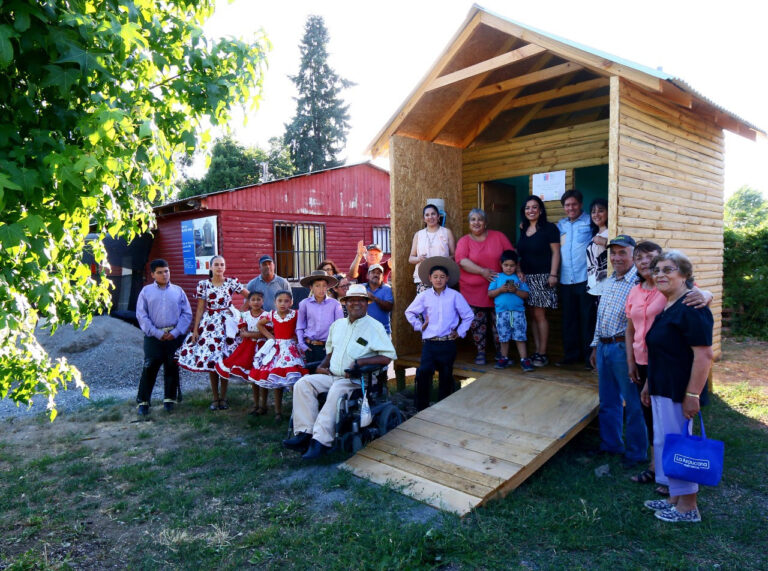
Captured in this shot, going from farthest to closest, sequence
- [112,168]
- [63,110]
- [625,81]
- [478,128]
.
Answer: [478,128] < [625,81] < [63,110] < [112,168]

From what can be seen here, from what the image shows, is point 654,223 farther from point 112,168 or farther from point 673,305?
point 112,168

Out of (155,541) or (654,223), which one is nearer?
(155,541)

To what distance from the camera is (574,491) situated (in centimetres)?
400

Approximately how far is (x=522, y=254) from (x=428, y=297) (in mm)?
1295

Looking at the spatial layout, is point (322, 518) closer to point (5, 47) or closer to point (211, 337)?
point (5, 47)

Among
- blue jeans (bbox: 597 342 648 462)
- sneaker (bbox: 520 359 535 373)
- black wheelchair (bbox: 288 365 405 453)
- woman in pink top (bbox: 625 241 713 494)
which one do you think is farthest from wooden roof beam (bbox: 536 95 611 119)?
black wheelchair (bbox: 288 365 405 453)

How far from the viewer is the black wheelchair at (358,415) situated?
4.77 metres

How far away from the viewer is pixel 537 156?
7320 millimetres

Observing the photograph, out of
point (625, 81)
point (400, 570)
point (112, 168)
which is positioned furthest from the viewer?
point (625, 81)

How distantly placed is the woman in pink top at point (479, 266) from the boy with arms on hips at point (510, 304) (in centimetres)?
25

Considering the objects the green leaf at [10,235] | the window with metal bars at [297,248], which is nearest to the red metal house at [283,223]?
the window with metal bars at [297,248]

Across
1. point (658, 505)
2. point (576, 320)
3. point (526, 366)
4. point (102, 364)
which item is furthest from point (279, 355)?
point (102, 364)

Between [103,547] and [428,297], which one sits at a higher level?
[428,297]

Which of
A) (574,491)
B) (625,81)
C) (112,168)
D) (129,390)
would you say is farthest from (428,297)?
(129,390)
